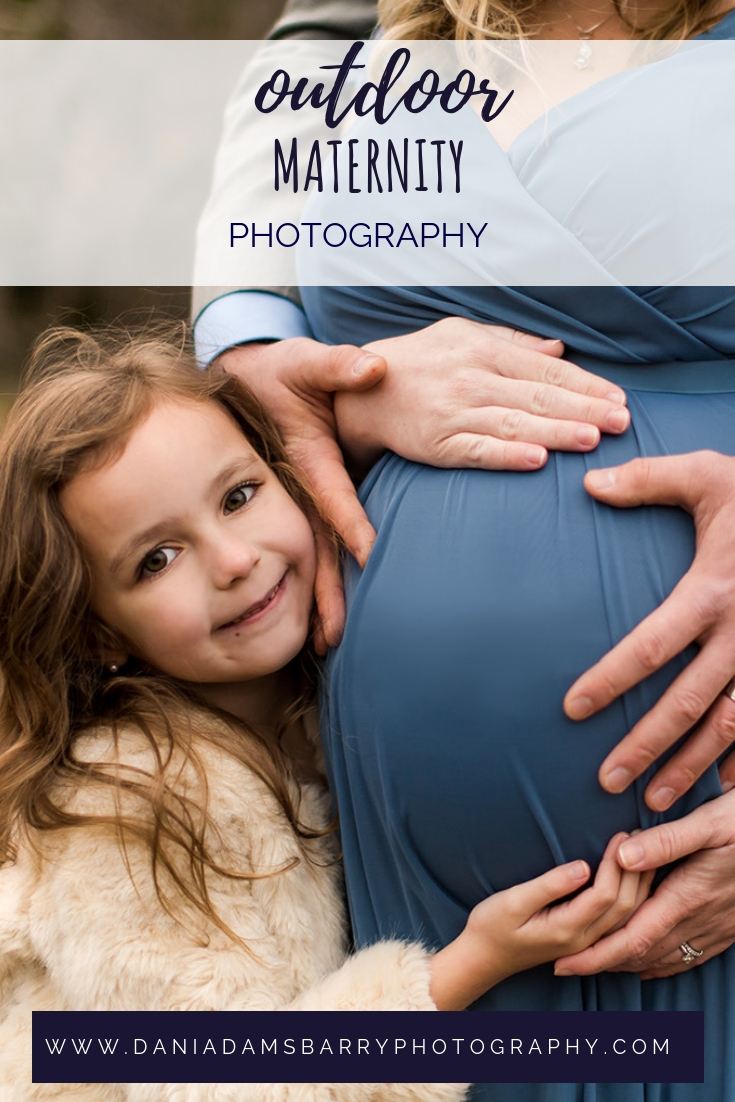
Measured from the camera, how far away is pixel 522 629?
3.44ft

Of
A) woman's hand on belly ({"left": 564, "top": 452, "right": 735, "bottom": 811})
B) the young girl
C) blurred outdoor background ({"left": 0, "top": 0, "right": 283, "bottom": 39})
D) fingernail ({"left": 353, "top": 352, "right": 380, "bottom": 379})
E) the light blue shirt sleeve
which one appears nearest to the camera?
woman's hand on belly ({"left": 564, "top": 452, "right": 735, "bottom": 811})

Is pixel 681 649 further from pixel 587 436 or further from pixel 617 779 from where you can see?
pixel 587 436

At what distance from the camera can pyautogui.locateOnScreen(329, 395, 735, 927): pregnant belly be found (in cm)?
104

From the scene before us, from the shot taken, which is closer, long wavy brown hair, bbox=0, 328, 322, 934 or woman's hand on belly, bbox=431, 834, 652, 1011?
woman's hand on belly, bbox=431, 834, 652, 1011

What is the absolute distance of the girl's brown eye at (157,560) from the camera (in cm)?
118

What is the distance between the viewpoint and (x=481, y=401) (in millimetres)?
1186

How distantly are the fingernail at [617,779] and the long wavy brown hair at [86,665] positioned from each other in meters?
0.42

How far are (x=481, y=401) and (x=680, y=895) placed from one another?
60cm

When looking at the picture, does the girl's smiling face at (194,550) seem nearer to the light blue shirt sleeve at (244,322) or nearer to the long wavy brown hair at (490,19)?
the light blue shirt sleeve at (244,322)

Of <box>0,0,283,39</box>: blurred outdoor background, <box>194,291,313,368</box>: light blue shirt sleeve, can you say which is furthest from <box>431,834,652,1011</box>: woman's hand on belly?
<box>0,0,283,39</box>: blurred outdoor background

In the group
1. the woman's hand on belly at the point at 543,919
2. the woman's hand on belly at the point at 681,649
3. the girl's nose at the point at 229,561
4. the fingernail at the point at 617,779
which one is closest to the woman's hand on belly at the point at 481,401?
the woman's hand on belly at the point at 681,649

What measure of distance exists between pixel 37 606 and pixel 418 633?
1.58ft

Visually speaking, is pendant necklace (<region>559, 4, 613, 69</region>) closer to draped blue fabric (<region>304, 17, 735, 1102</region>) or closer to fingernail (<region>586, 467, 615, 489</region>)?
draped blue fabric (<region>304, 17, 735, 1102</region>)

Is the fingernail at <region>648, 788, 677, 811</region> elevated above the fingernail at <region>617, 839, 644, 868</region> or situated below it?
above
